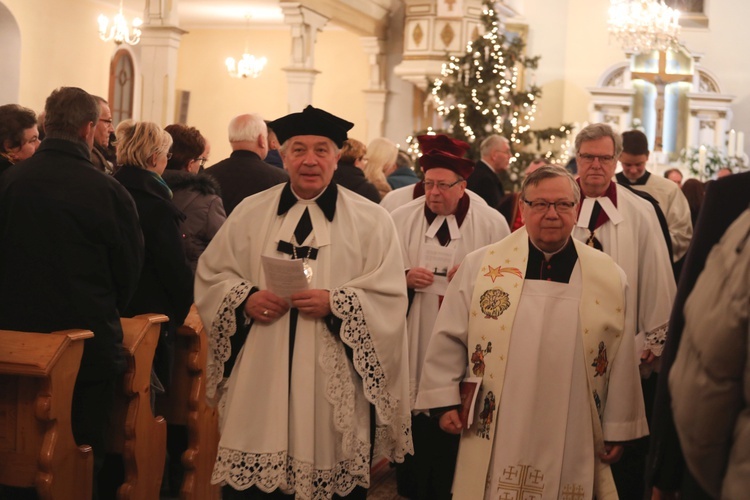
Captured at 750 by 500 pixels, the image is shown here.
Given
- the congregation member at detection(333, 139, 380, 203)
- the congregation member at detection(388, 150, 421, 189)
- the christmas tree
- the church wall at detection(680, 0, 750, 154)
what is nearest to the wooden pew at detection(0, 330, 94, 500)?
the congregation member at detection(333, 139, 380, 203)

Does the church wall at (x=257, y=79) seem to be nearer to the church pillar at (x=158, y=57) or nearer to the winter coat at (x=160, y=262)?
the church pillar at (x=158, y=57)

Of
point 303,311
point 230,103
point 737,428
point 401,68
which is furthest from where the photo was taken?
point 230,103

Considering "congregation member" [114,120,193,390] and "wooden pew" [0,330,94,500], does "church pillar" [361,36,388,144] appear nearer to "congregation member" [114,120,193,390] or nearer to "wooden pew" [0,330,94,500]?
"congregation member" [114,120,193,390]

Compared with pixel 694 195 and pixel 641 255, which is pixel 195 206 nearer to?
pixel 641 255

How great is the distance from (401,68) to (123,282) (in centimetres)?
1405

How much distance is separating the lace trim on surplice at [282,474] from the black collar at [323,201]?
A: 0.91m

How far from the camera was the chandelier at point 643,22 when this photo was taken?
65.1 feet

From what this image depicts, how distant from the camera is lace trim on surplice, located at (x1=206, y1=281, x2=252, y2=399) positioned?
3.68 m

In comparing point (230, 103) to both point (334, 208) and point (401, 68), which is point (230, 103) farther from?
point (334, 208)

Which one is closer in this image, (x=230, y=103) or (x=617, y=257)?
(x=617, y=257)

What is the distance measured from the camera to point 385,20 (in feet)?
63.9

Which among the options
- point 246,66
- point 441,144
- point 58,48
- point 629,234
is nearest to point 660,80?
point 246,66

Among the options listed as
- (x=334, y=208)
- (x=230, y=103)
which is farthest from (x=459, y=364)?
(x=230, y=103)

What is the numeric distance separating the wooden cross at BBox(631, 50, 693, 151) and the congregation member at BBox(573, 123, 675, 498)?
58.7ft
